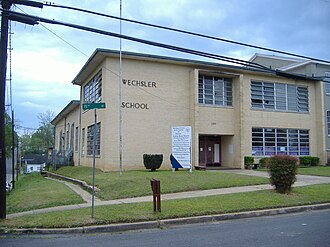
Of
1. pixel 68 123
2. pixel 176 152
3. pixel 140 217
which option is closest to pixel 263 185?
pixel 176 152

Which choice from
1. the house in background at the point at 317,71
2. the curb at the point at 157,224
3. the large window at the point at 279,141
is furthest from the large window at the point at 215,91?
the curb at the point at 157,224

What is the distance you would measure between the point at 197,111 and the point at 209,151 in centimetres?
480

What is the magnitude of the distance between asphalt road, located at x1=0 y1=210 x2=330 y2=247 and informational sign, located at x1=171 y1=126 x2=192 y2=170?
10.3 meters

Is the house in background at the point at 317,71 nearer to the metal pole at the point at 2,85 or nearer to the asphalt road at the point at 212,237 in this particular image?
the asphalt road at the point at 212,237

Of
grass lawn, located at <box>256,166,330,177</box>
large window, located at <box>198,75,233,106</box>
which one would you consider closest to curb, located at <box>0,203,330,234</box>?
grass lawn, located at <box>256,166,330,177</box>

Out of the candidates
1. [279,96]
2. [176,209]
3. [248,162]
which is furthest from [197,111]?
[176,209]

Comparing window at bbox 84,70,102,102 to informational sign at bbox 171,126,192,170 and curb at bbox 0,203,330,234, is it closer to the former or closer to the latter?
informational sign at bbox 171,126,192,170

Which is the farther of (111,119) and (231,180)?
(111,119)

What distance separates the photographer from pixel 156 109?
23.6 metres

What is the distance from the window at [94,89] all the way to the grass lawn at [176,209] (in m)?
14.6

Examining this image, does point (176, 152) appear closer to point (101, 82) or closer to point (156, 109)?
point (156, 109)

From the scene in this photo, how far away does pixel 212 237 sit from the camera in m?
7.57

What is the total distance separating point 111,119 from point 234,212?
13513 mm

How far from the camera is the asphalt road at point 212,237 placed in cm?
702
